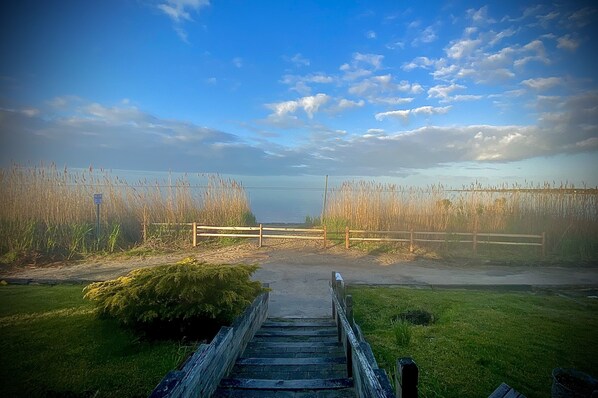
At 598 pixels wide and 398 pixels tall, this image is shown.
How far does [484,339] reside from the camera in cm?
392

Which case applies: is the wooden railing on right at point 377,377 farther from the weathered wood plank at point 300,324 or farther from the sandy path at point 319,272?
the sandy path at point 319,272

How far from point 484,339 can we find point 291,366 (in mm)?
2541

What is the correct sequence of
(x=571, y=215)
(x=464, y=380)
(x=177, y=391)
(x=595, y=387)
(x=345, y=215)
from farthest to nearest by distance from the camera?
(x=345, y=215)
(x=571, y=215)
(x=464, y=380)
(x=177, y=391)
(x=595, y=387)

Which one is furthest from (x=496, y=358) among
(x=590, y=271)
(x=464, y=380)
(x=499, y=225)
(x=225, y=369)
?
(x=499, y=225)

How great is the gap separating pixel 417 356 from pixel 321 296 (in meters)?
3.19

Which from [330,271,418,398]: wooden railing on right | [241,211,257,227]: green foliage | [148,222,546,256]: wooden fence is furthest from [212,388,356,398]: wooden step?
[241,211,257,227]: green foliage

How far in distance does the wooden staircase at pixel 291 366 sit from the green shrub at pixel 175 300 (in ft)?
1.92

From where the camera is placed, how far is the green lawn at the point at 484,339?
3.06m

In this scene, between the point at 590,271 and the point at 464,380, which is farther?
the point at 590,271

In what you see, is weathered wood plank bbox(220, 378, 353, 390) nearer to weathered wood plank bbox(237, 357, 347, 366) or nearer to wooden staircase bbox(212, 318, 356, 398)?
wooden staircase bbox(212, 318, 356, 398)

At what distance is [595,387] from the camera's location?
1.33m

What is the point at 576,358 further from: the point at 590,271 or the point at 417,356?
the point at 590,271

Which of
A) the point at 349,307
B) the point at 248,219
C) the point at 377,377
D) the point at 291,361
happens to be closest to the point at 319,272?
the point at 349,307

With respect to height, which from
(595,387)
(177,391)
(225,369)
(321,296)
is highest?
(595,387)
